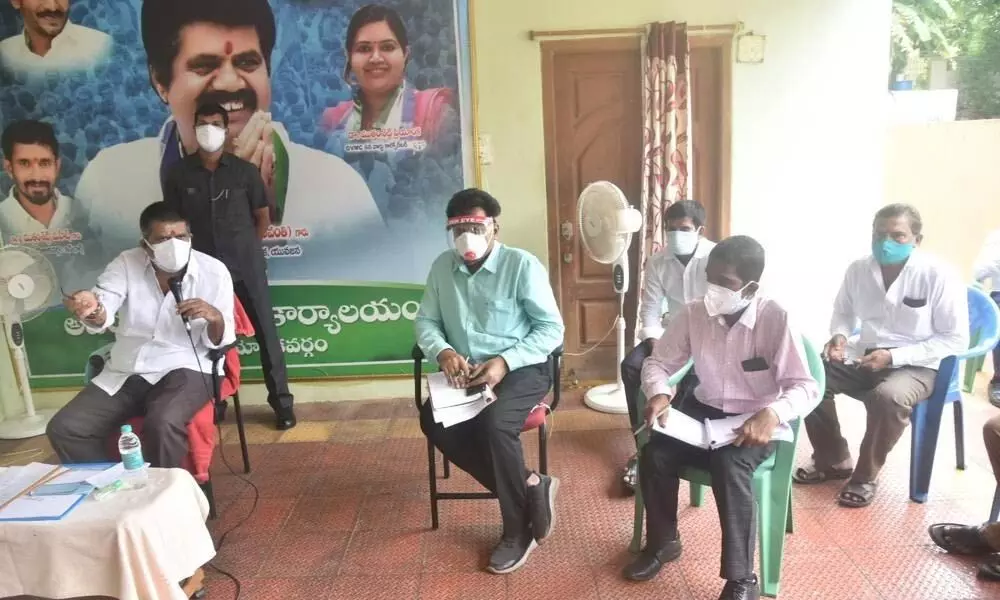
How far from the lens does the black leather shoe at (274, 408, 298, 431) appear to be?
12.4 ft

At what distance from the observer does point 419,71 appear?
3811 mm

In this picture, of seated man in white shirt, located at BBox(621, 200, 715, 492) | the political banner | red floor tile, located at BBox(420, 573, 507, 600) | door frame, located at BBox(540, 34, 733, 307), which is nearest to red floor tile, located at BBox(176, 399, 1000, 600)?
red floor tile, located at BBox(420, 573, 507, 600)

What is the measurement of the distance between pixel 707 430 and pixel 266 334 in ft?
8.23

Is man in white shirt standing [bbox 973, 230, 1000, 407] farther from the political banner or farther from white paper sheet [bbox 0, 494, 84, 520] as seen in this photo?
white paper sheet [bbox 0, 494, 84, 520]

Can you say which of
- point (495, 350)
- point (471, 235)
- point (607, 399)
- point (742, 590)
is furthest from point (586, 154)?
point (742, 590)

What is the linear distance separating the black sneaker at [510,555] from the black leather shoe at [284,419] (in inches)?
71.9

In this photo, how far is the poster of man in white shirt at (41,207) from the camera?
154 inches

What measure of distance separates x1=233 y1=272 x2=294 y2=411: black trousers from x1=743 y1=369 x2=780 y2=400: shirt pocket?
8.44 ft

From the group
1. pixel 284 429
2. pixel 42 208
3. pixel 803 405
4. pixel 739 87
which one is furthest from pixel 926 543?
pixel 42 208

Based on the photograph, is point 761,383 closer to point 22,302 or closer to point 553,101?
point 553,101

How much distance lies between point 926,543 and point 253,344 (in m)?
3.51

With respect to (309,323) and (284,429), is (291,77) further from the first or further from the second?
(284,429)

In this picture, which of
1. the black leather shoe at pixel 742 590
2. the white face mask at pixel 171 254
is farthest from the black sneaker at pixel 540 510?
the white face mask at pixel 171 254

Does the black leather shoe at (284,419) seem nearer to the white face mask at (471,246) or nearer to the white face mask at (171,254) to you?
the white face mask at (171,254)
